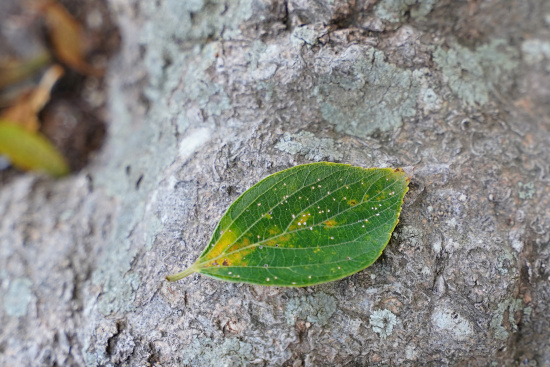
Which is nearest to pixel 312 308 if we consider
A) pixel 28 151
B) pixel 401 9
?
pixel 401 9

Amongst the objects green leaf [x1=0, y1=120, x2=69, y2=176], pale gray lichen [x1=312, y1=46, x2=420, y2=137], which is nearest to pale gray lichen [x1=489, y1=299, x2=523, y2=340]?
pale gray lichen [x1=312, y1=46, x2=420, y2=137]

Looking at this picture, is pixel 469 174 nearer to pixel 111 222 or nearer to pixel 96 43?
pixel 111 222

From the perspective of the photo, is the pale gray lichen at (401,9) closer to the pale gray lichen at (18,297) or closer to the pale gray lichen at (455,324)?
the pale gray lichen at (455,324)

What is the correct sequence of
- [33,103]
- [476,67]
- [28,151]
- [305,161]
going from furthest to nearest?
[33,103], [28,151], [476,67], [305,161]

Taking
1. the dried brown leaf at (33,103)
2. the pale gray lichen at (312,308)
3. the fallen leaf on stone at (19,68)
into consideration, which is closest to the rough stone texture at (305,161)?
the pale gray lichen at (312,308)

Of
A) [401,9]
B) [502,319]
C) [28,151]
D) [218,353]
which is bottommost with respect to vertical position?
[502,319]

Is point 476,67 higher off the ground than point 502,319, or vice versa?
point 476,67

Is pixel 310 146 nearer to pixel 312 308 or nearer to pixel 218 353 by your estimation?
pixel 312 308

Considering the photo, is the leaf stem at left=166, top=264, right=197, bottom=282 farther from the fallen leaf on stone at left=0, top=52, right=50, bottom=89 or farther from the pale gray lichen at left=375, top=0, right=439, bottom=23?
the fallen leaf on stone at left=0, top=52, right=50, bottom=89
